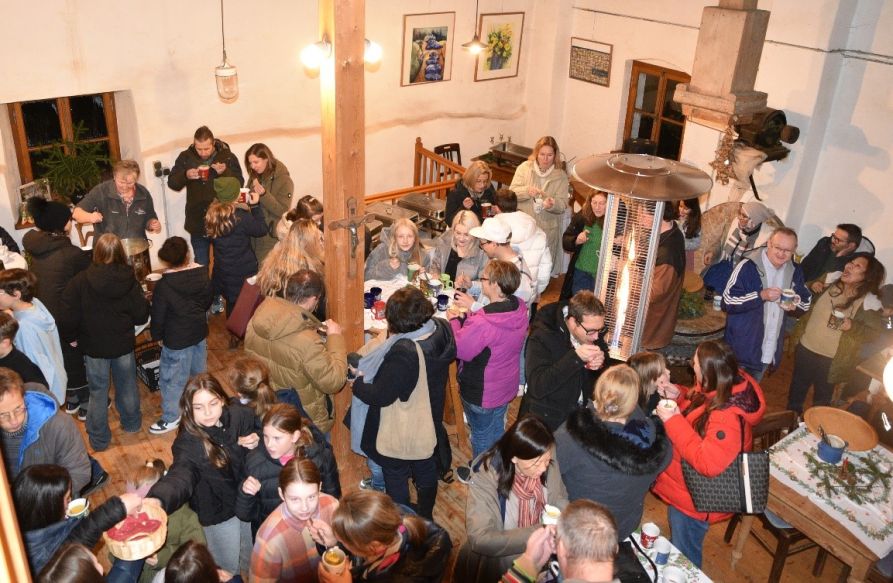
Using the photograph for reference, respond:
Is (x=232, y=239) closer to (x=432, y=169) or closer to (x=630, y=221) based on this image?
(x=630, y=221)

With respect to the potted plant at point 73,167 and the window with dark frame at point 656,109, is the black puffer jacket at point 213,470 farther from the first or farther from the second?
the window with dark frame at point 656,109

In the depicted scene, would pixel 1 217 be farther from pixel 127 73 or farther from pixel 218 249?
pixel 218 249

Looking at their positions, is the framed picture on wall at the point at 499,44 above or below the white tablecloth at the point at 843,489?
above

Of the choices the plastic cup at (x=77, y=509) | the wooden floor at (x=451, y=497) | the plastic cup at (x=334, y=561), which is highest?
the plastic cup at (x=334, y=561)

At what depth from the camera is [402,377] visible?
156 inches

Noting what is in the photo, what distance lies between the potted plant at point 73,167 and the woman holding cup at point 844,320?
6265mm

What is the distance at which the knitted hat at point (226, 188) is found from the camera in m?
6.79

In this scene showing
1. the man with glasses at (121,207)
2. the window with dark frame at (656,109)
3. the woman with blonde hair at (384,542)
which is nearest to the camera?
the woman with blonde hair at (384,542)

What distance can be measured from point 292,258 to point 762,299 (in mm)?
3202

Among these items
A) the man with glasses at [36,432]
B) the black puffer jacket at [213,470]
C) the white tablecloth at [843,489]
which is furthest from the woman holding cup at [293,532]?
the white tablecloth at [843,489]

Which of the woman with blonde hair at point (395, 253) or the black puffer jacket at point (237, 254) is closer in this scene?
the woman with blonde hair at point (395, 253)

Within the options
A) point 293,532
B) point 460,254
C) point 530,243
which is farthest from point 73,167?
point 293,532

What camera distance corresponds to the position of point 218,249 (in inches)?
242

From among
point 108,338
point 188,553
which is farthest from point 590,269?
point 188,553
